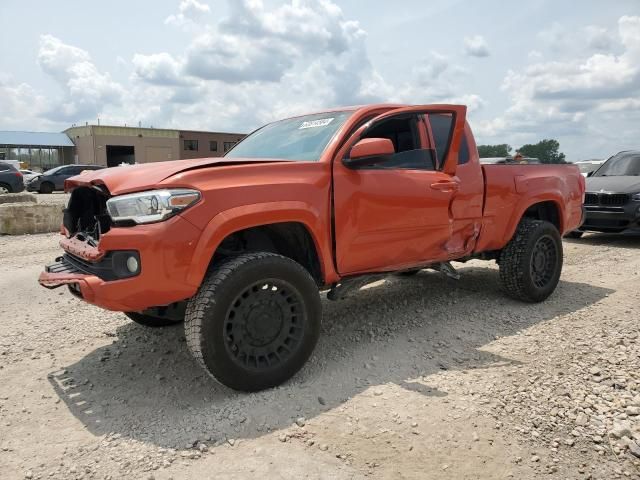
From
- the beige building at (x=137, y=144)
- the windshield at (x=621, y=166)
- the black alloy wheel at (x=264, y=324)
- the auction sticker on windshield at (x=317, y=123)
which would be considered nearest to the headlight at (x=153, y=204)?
the black alloy wheel at (x=264, y=324)

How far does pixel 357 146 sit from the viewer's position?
3.59 metres

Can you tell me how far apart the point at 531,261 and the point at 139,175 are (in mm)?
3881

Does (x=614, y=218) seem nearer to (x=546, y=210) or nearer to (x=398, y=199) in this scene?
(x=546, y=210)

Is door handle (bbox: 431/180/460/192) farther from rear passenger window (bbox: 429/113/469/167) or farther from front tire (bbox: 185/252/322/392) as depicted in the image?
front tire (bbox: 185/252/322/392)

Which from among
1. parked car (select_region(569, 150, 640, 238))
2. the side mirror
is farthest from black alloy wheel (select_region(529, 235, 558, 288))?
parked car (select_region(569, 150, 640, 238))

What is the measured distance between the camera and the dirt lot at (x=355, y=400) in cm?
270

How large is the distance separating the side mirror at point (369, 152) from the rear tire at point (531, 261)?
2242 mm

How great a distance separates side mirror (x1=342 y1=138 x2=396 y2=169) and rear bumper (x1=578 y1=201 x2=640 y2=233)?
6496 millimetres

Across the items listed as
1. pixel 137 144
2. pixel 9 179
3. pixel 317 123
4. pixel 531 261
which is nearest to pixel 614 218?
pixel 531 261

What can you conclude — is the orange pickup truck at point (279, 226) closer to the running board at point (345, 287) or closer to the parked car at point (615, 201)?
the running board at point (345, 287)

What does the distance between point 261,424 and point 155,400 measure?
2.68ft

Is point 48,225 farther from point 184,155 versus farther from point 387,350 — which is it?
point 184,155

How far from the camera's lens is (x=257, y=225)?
10.8 feet

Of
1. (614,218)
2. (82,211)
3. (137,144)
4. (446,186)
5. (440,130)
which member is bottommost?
(614,218)
